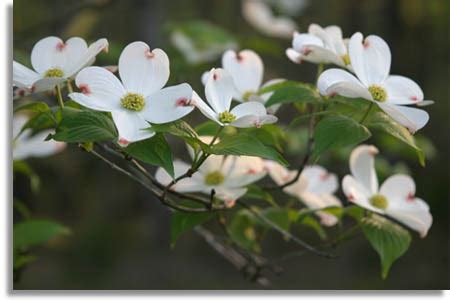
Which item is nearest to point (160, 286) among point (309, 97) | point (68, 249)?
point (68, 249)

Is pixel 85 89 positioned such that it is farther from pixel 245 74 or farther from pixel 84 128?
pixel 245 74

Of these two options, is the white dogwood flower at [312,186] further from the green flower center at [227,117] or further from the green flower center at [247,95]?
the green flower center at [227,117]

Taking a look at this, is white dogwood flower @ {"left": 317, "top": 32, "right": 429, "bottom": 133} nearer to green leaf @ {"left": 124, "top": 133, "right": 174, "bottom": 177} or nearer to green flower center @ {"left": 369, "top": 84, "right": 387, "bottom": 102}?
green flower center @ {"left": 369, "top": 84, "right": 387, "bottom": 102}

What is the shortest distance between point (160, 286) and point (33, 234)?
2.04 metres

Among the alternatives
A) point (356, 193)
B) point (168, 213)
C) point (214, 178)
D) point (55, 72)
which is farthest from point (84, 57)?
point (168, 213)

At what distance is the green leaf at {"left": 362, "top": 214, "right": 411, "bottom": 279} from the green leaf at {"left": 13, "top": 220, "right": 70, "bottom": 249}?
0.47 metres

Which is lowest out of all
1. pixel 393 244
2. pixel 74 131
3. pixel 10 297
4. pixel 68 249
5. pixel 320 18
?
pixel 68 249

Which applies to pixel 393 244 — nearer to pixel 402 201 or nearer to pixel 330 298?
pixel 402 201

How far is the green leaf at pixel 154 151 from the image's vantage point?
65 centimetres

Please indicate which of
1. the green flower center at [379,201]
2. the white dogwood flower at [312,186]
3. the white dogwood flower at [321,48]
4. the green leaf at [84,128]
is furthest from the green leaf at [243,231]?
the green leaf at [84,128]

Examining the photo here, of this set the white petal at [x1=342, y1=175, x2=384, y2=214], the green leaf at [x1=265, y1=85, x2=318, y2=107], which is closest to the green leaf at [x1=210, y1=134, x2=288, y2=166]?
the green leaf at [x1=265, y1=85, x2=318, y2=107]

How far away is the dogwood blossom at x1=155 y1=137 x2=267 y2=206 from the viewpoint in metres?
0.85

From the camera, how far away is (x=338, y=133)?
0.71m

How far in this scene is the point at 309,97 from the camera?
30.6 inches
